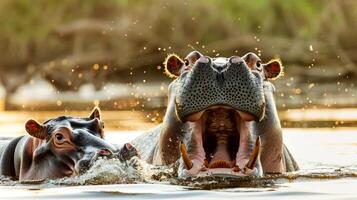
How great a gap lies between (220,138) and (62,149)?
0.98 metres

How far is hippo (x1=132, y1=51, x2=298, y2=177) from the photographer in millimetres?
6645

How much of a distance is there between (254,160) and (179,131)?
0.77 m

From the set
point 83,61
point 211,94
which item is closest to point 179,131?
point 211,94

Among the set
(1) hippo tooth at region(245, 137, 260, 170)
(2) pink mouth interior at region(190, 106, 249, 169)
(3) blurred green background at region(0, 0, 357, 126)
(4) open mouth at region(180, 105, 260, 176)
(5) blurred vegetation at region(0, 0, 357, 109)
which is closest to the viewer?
(1) hippo tooth at region(245, 137, 260, 170)

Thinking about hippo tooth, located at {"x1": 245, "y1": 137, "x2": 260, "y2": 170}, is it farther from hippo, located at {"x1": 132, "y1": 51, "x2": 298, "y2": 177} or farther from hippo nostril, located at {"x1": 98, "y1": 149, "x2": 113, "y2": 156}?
hippo nostril, located at {"x1": 98, "y1": 149, "x2": 113, "y2": 156}

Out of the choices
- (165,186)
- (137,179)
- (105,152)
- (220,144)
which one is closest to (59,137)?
(105,152)

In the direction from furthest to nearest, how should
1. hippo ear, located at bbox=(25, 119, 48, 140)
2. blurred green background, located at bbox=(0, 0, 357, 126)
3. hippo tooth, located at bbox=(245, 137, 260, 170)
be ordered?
blurred green background, located at bbox=(0, 0, 357, 126) → hippo ear, located at bbox=(25, 119, 48, 140) → hippo tooth, located at bbox=(245, 137, 260, 170)

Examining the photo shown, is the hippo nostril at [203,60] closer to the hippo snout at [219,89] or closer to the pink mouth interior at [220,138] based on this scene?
the hippo snout at [219,89]

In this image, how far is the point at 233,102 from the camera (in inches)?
261

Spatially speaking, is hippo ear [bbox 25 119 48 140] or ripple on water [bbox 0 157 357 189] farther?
hippo ear [bbox 25 119 48 140]

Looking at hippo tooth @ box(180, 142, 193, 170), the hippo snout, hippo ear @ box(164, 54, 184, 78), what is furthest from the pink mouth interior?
hippo ear @ box(164, 54, 184, 78)

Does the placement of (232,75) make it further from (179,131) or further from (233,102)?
(179,131)

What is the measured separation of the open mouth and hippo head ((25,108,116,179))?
514 mm

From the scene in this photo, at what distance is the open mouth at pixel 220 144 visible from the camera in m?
6.75
